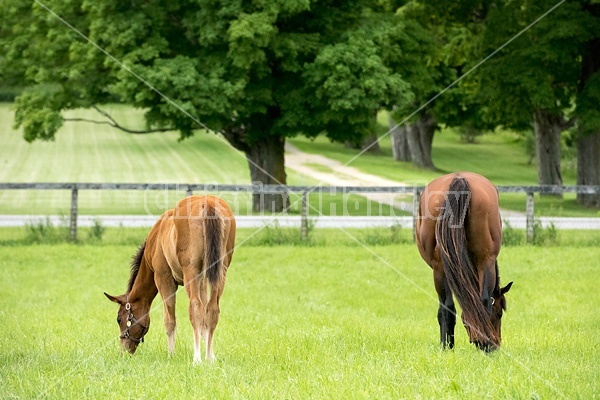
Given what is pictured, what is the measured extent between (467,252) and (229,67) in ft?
61.3

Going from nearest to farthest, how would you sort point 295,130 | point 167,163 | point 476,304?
point 476,304 < point 295,130 < point 167,163

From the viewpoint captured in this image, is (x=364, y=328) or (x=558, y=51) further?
(x=558, y=51)

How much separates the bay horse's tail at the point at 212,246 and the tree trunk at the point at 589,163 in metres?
24.9

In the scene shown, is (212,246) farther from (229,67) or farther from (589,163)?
(589,163)

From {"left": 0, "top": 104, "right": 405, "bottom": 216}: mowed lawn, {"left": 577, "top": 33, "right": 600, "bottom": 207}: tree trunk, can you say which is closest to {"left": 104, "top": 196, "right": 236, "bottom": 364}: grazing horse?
{"left": 0, "top": 104, "right": 405, "bottom": 216}: mowed lawn

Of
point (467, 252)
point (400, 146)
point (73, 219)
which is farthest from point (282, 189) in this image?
point (400, 146)

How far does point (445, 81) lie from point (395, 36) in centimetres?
1453

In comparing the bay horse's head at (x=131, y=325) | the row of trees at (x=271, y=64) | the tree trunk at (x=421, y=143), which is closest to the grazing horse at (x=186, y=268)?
the bay horse's head at (x=131, y=325)

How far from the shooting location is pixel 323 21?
27594 mm

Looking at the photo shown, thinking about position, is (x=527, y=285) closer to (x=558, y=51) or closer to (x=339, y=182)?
(x=558, y=51)

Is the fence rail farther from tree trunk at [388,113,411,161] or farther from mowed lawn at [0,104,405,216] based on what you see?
tree trunk at [388,113,411,161]

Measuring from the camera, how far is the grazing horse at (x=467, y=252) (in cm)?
816

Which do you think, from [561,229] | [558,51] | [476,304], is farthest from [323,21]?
[476,304]

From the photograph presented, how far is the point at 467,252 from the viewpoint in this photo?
859cm
